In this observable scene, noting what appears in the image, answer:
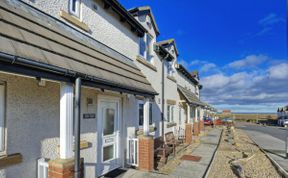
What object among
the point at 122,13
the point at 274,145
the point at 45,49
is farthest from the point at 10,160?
the point at 274,145

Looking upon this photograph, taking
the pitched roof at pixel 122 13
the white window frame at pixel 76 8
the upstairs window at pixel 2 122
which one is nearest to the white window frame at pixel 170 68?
the pitched roof at pixel 122 13

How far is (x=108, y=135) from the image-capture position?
706 centimetres

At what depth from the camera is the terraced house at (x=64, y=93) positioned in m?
3.38

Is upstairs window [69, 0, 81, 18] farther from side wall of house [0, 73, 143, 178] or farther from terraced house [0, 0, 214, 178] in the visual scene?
side wall of house [0, 73, 143, 178]

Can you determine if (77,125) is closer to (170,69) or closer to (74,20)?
(74,20)

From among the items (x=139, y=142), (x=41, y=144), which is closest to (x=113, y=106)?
(x=139, y=142)

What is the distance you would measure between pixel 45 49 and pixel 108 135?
421 cm

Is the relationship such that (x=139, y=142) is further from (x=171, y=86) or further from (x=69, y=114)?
(x=171, y=86)

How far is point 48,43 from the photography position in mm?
3738

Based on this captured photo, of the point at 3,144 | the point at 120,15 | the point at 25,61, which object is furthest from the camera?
the point at 120,15

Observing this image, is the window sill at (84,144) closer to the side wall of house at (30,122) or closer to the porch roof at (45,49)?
the side wall of house at (30,122)

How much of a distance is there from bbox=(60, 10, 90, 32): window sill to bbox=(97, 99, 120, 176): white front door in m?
2.22

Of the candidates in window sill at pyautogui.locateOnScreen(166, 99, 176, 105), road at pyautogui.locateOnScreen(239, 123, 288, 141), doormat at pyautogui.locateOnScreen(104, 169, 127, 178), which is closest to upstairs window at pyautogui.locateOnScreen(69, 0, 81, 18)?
doormat at pyautogui.locateOnScreen(104, 169, 127, 178)

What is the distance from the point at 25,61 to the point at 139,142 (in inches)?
215
